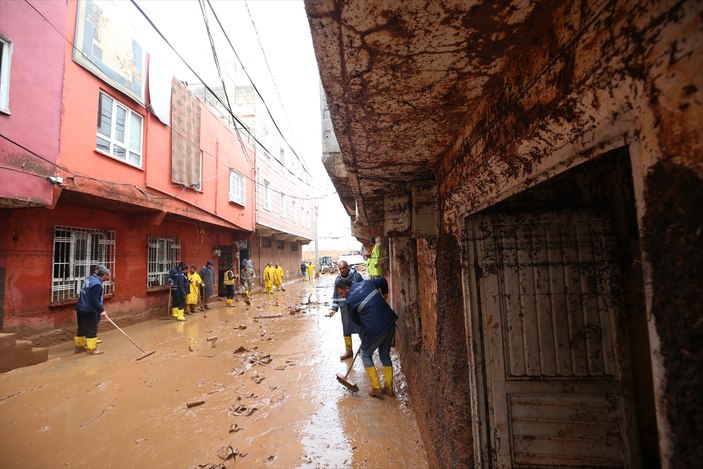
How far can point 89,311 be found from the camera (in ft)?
20.7

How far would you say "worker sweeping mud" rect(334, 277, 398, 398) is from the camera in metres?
4.34

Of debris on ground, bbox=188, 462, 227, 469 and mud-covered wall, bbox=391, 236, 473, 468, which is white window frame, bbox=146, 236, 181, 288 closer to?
debris on ground, bbox=188, 462, 227, 469

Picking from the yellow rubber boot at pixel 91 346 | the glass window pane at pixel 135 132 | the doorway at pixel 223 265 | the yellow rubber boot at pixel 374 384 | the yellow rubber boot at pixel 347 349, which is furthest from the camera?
the doorway at pixel 223 265

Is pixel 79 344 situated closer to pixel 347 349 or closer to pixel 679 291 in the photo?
pixel 347 349

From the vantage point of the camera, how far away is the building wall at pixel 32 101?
18.0 ft

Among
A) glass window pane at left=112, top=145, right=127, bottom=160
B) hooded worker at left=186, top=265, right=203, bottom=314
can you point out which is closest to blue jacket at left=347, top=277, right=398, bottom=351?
glass window pane at left=112, top=145, right=127, bottom=160

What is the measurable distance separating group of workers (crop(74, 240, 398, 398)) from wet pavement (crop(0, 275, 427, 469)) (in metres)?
0.33

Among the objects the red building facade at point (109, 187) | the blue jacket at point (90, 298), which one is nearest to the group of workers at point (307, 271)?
the red building facade at point (109, 187)

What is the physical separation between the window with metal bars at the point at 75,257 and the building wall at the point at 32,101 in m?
1.66

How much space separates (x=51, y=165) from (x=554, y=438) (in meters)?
8.68

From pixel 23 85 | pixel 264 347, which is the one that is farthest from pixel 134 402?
pixel 23 85

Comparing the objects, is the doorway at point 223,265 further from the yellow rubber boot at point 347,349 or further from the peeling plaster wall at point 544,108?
the peeling plaster wall at point 544,108

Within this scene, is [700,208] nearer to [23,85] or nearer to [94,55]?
[23,85]

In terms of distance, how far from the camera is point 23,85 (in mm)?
5703
